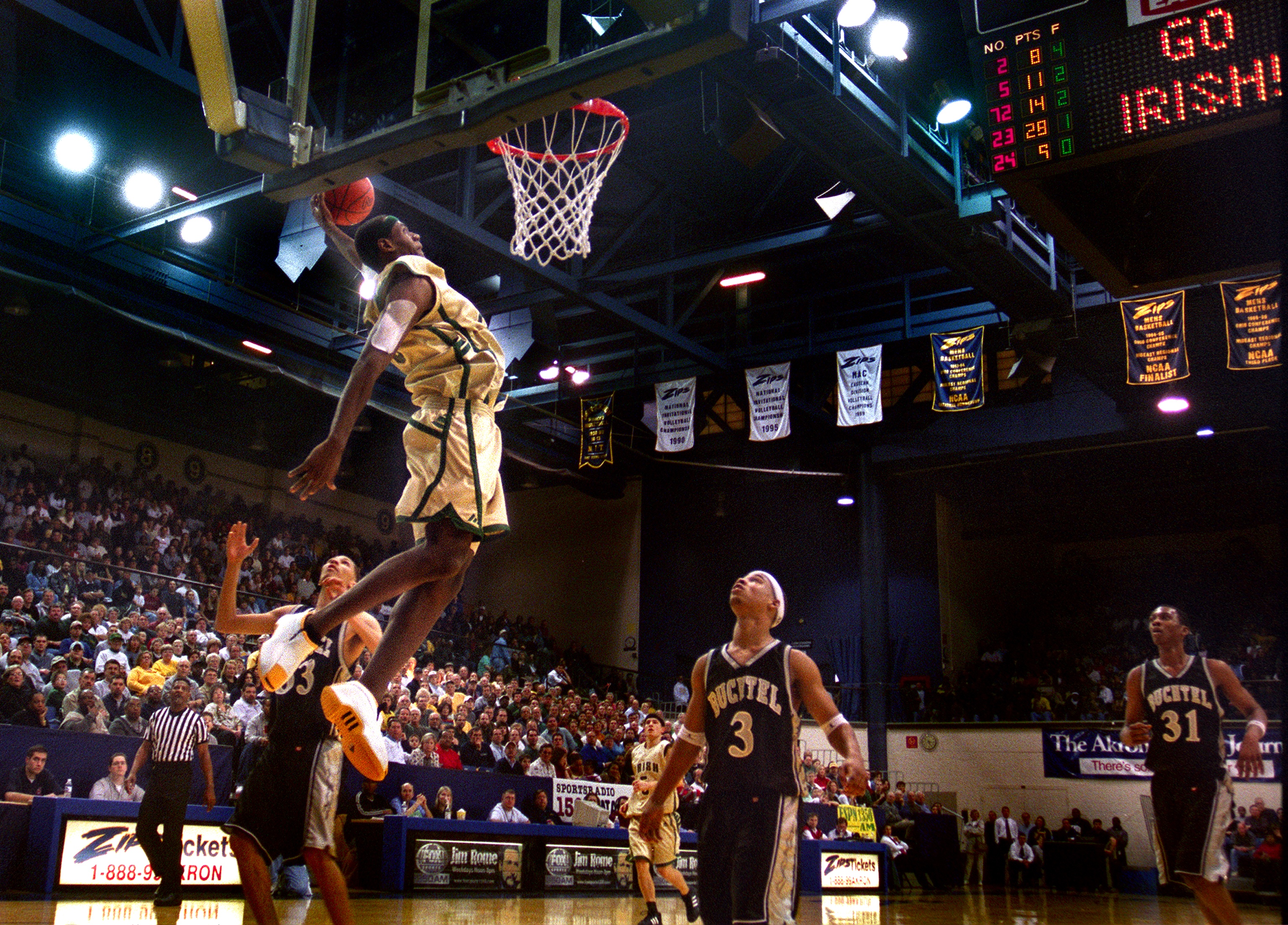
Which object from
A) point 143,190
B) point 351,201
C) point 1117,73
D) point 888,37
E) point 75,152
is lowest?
point 351,201

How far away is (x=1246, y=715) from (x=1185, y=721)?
0.47m

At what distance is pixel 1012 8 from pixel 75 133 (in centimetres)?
1524

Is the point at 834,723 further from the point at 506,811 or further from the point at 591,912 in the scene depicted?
the point at 506,811

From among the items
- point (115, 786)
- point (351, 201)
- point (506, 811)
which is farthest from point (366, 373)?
point (506, 811)

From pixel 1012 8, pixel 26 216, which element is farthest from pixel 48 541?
pixel 1012 8

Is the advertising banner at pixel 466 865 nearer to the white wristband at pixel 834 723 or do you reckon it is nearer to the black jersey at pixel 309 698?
the black jersey at pixel 309 698

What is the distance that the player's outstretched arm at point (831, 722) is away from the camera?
13.8 feet

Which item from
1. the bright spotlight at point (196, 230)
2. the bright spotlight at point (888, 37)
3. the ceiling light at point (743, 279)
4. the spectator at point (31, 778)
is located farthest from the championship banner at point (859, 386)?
the spectator at point (31, 778)

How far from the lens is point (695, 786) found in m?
15.2

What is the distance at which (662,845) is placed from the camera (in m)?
9.91

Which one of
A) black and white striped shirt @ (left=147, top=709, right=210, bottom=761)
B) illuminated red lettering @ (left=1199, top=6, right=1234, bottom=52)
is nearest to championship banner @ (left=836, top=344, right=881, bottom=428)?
illuminated red lettering @ (left=1199, top=6, right=1234, bottom=52)

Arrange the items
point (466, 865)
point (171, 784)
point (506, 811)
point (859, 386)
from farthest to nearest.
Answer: point (859, 386), point (506, 811), point (466, 865), point (171, 784)

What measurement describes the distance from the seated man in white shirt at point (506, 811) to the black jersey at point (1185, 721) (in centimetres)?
872

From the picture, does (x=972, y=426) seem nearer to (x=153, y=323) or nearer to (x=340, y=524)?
(x=340, y=524)
